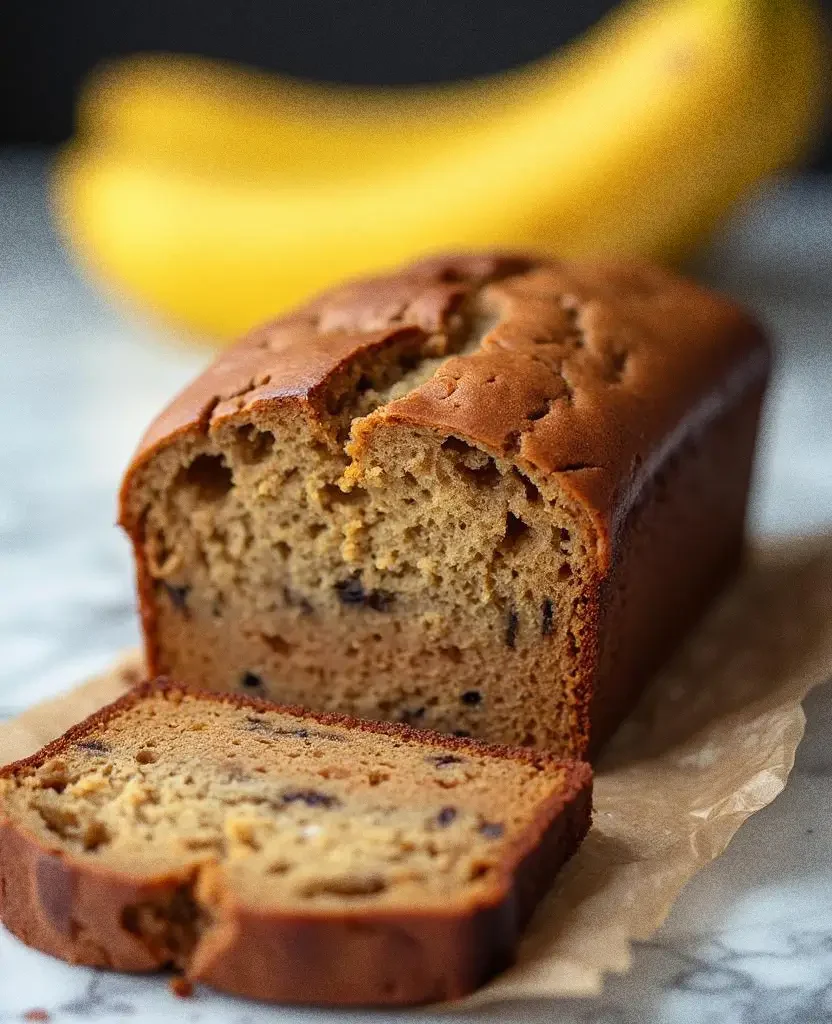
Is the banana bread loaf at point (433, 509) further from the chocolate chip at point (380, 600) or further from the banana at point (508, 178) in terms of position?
the banana at point (508, 178)

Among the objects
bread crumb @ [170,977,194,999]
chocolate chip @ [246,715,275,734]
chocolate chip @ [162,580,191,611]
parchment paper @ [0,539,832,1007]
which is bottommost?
parchment paper @ [0,539,832,1007]

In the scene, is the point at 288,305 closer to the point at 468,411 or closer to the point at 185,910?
the point at 468,411

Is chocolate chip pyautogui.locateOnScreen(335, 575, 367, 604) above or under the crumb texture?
above

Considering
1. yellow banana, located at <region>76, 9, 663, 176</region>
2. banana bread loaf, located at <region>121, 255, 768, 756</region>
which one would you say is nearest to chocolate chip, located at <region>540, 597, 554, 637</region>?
banana bread loaf, located at <region>121, 255, 768, 756</region>

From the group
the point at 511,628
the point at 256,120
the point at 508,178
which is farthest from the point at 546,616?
the point at 256,120

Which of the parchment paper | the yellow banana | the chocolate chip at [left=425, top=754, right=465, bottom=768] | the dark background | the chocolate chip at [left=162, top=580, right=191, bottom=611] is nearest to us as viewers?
the parchment paper

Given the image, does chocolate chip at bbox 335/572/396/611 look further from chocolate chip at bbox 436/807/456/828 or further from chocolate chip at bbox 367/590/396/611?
chocolate chip at bbox 436/807/456/828

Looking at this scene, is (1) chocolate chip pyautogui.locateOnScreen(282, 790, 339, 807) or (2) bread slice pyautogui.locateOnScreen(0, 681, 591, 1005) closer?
(2) bread slice pyautogui.locateOnScreen(0, 681, 591, 1005)
